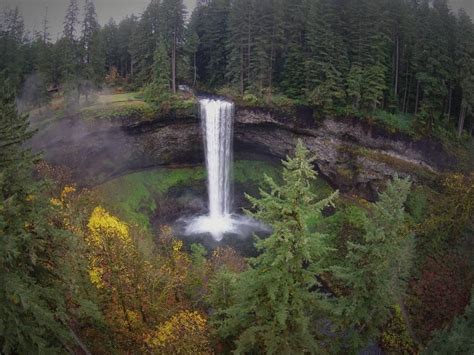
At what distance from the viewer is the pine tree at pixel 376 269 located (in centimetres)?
1750

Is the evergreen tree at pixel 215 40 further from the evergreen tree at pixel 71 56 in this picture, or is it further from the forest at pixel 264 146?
the evergreen tree at pixel 71 56

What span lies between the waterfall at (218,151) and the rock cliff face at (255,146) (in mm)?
1504

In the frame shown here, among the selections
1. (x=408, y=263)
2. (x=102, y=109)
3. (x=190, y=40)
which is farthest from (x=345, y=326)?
(x=190, y=40)

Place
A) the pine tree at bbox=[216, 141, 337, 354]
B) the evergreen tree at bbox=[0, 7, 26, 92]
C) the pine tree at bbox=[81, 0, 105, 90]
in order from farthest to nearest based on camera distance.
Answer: the evergreen tree at bbox=[0, 7, 26, 92] < the pine tree at bbox=[81, 0, 105, 90] < the pine tree at bbox=[216, 141, 337, 354]

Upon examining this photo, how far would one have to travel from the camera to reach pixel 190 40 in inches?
1795

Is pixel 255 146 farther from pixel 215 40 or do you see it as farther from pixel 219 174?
pixel 215 40

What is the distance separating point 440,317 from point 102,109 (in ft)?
107

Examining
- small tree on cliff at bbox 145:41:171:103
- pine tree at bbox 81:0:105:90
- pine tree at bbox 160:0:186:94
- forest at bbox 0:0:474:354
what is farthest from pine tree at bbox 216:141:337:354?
pine tree at bbox 160:0:186:94

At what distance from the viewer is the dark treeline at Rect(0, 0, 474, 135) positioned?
125 ft

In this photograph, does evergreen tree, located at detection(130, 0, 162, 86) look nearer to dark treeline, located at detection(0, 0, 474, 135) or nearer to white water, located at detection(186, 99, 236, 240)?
dark treeline, located at detection(0, 0, 474, 135)

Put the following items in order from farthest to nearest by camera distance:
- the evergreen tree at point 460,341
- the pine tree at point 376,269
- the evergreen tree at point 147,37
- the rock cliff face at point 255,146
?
the evergreen tree at point 147,37, the rock cliff face at point 255,146, the pine tree at point 376,269, the evergreen tree at point 460,341

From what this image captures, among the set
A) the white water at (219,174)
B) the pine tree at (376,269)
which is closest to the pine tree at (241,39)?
the white water at (219,174)

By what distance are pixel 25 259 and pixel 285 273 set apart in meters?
8.33

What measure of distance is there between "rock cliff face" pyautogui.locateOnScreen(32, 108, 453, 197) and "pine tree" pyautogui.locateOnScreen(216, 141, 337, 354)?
88.4 ft
